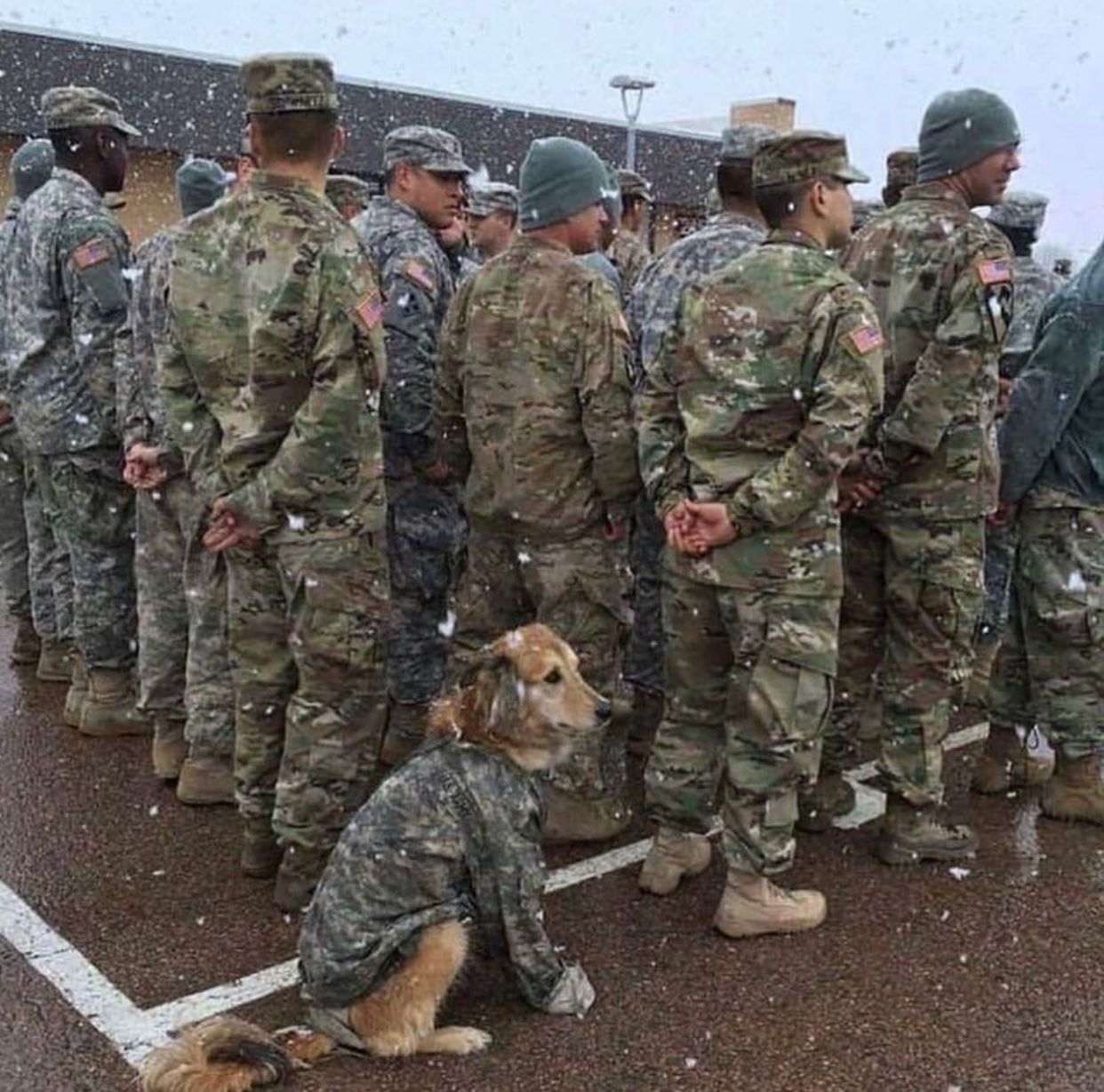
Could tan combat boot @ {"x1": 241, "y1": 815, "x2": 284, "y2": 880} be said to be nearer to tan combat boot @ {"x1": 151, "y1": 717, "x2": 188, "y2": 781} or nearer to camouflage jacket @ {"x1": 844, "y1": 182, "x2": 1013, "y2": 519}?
tan combat boot @ {"x1": 151, "y1": 717, "x2": 188, "y2": 781}

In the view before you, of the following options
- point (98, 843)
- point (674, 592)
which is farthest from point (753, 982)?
point (98, 843)

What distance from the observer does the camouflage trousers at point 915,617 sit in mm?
4145

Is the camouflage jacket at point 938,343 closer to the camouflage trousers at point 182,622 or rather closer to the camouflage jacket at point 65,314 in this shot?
the camouflage trousers at point 182,622

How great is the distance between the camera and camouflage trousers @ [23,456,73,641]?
6.13 m

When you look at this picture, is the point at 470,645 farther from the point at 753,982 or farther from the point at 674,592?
the point at 753,982

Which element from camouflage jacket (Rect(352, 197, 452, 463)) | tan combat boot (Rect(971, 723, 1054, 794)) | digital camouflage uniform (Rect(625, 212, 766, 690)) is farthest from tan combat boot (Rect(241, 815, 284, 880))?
tan combat boot (Rect(971, 723, 1054, 794))

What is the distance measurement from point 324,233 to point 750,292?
4.20 feet

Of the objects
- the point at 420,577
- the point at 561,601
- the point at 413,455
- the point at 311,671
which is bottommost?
the point at 420,577

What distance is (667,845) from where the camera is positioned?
13.6 ft

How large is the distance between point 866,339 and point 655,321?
1.59 metres

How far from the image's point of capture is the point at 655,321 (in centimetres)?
498

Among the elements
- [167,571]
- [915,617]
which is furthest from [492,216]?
[915,617]

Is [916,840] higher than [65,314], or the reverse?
[65,314]

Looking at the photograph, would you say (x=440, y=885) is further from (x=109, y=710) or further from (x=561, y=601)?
(x=109, y=710)
